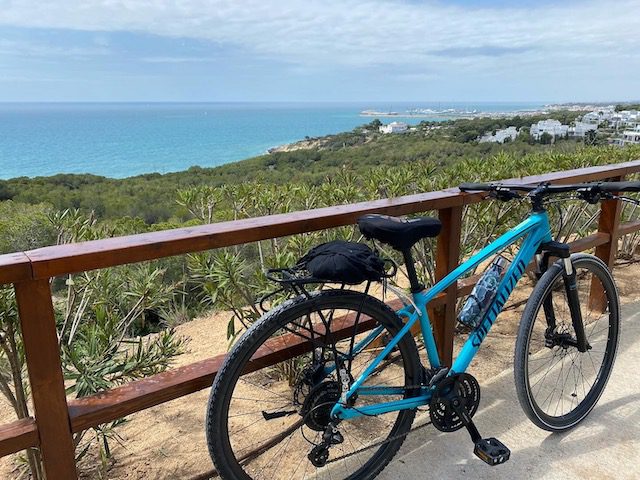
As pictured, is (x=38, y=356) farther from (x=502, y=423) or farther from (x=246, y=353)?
(x=502, y=423)

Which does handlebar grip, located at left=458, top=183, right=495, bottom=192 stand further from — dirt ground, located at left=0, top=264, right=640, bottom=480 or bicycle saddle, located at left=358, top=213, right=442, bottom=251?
dirt ground, located at left=0, top=264, right=640, bottom=480

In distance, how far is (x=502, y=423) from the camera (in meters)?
2.56

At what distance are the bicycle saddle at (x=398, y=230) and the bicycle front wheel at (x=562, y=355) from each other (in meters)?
0.70

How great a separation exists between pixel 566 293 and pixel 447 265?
1.78ft

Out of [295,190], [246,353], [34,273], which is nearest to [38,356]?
[34,273]

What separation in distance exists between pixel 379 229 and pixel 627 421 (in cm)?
171

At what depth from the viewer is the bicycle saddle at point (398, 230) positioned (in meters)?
1.84

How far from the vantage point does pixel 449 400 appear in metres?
2.14

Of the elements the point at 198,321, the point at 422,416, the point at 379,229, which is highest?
the point at 379,229

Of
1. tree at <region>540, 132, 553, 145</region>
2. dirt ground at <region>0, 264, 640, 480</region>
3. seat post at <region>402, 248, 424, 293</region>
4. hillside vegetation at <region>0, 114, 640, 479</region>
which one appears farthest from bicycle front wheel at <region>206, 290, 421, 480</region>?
tree at <region>540, 132, 553, 145</region>

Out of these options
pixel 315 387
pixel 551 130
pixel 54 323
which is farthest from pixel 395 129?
pixel 54 323

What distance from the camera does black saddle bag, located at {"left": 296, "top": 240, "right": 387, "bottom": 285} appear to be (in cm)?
171

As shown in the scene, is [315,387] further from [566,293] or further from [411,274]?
[566,293]

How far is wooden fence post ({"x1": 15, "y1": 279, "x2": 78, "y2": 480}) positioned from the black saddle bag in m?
0.78
